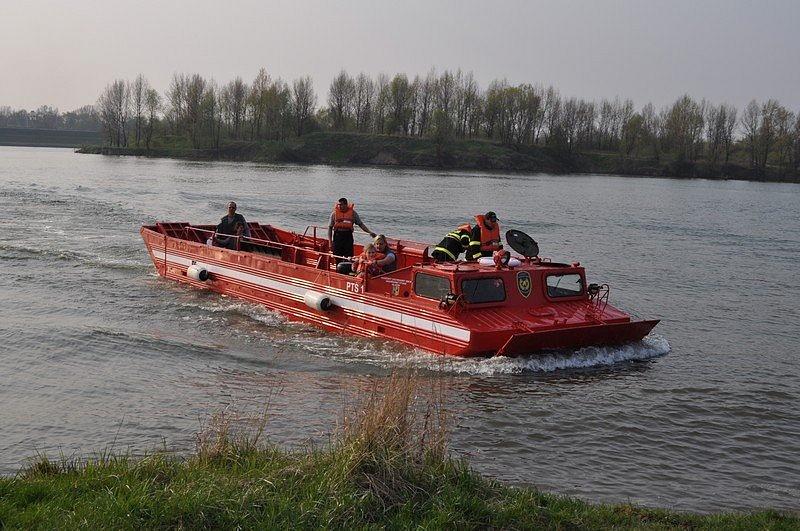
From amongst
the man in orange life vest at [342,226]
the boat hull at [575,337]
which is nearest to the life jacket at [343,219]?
the man in orange life vest at [342,226]

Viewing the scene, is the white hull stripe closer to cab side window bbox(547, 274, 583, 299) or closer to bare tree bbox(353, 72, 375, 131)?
cab side window bbox(547, 274, 583, 299)

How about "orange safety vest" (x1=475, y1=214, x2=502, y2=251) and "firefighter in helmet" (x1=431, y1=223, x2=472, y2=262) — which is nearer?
"firefighter in helmet" (x1=431, y1=223, x2=472, y2=262)

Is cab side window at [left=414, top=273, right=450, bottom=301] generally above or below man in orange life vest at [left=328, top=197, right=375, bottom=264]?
below

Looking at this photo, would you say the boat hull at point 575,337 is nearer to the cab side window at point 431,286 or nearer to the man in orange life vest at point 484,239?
the cab side window at point 431,286

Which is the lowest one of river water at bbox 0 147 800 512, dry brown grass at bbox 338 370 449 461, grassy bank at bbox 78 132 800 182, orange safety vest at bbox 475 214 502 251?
river water at bbox 0 147 800 512

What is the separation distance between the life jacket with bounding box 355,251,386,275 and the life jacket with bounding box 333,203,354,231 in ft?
7.67

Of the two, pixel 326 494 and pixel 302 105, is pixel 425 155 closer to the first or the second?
pixel 302 105

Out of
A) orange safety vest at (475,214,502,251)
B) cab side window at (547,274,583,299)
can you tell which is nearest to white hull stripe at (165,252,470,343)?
cab side window at (547,274,583,299)

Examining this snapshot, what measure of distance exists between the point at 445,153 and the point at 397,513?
101 m

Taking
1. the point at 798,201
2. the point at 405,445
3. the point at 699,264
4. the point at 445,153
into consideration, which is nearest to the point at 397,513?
the point at 405,445

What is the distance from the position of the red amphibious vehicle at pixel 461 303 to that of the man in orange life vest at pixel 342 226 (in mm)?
611

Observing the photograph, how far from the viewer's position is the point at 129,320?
16.9m

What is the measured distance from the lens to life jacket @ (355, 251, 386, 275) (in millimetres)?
15789

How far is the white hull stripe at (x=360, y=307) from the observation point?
1401 cm
